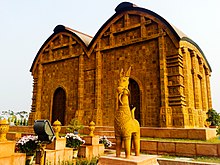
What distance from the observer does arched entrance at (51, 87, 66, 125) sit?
1809 cm

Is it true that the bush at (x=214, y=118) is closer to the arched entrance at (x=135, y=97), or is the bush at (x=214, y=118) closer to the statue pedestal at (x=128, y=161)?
the arched entrance at (x=135, y=97)

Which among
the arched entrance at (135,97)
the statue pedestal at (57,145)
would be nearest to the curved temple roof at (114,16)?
the arched entrance at (135,97)

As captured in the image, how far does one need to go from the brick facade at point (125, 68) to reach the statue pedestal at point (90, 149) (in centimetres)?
513

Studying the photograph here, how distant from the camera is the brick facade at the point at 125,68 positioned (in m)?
12.8

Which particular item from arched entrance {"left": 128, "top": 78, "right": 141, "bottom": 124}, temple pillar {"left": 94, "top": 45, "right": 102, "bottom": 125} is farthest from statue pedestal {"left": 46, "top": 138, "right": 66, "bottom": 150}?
temple pillar {"left": 94, "top": 45, "right": 102, "bottom": 125}

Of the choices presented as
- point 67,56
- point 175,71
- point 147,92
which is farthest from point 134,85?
point 67,56

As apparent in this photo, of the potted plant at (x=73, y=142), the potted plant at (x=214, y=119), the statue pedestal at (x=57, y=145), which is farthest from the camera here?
the potted plant at (x=214, y=119)

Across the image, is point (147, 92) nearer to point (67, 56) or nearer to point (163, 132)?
point (163, 132)

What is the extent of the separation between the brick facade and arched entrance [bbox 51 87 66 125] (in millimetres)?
90

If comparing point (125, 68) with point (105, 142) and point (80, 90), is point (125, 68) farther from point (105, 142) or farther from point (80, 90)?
point (105, 142)

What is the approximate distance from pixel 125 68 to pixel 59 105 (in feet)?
24.5

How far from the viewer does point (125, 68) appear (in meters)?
14.9

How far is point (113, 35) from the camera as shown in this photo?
16047 mm

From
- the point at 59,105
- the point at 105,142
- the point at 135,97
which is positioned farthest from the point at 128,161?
the point at 59,105
